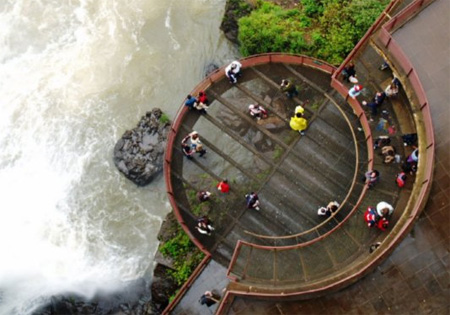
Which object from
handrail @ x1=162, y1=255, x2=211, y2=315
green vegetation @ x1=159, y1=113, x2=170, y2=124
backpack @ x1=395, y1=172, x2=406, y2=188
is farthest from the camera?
green vegetation @ x1=159, y1=113, x2=170, y2=124

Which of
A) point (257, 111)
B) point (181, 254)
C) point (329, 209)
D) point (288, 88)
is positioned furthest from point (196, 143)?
point (329, 209)

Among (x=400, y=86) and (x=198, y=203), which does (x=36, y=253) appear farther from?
(x=400, y=86)

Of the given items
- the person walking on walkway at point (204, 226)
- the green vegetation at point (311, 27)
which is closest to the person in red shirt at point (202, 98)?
the person walking on walkway at point (204, 226)

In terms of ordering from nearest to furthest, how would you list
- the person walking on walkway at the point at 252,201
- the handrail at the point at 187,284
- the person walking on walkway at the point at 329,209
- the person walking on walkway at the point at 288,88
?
the person walking on walkway at the point at 329,209, the person walking on walkway at the point at 252,201, the handrail at the point at 187,284, the person walking on walkway at the point at 288,88

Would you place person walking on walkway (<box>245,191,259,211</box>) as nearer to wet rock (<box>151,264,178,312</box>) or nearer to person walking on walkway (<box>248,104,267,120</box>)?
person walking on walkway (<box>248,104,267,120</box>)

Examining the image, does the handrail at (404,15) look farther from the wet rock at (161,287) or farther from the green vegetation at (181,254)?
the wet rock at (161,287)

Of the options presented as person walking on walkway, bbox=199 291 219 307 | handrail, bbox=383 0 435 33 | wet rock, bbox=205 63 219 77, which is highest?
wet rock, bbox=205 63 219 77

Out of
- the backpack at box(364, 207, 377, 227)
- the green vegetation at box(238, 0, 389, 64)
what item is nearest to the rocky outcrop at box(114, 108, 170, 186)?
the green vegetation at box(238, 0, 389, 64)

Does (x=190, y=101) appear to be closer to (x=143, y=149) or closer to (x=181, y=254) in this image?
(x=143, y=149)
